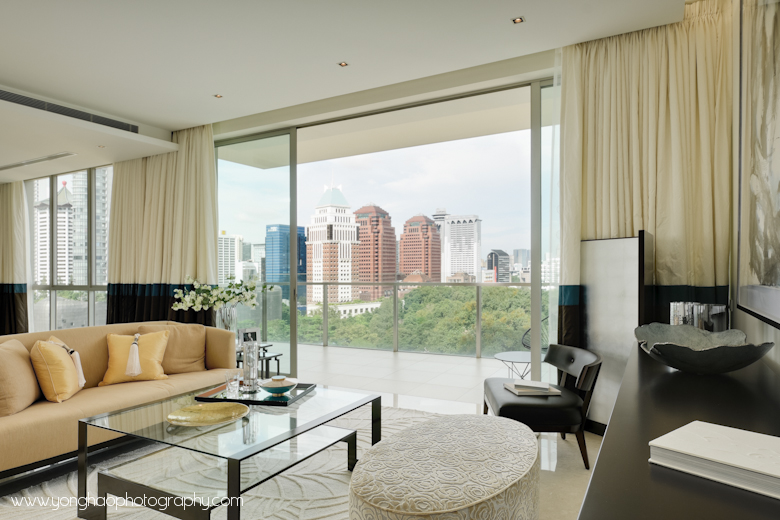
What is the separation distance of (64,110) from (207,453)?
4020mm

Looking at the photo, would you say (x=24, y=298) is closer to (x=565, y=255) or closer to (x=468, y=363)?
(x=468, y=363)

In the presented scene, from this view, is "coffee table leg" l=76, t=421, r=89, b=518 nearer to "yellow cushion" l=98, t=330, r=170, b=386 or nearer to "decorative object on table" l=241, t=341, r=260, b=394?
"decorative object on table" l=241, t=341, r=260, b=394

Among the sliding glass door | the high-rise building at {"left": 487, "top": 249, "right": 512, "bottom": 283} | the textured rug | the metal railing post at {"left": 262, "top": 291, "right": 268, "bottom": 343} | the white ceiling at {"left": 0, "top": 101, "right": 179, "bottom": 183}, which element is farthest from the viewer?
the high-rise building at {"left": 487, "top": 249, "right": 512, "bottom": 283}

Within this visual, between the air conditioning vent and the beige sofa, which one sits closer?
the beige sofa

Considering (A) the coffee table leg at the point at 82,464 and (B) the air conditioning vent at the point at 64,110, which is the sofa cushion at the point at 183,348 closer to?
(A) the coffee table leg at the point at 82,464

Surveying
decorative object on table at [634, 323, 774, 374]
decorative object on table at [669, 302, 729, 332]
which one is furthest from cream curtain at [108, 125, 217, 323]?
decorative object on table at [634, 323, 774, 374]

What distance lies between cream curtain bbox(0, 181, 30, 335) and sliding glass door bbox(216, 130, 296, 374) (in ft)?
12.7

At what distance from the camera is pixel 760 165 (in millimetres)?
1438

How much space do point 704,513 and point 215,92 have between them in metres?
4.52

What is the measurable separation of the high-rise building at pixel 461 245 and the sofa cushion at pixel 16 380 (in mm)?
4860

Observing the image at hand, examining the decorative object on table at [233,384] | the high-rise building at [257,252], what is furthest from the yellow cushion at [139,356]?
the high-rise building at [257,252]

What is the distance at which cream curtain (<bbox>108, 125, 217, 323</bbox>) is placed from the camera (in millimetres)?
5234

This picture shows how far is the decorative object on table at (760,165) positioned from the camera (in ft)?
4.09

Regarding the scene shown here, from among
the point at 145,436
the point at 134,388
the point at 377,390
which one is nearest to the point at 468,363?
the point at 377,390
